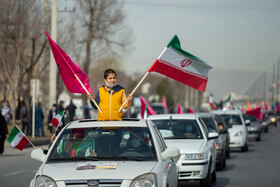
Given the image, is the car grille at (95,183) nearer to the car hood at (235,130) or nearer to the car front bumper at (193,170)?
the car front bumper at (193,170)

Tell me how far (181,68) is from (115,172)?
180 inches

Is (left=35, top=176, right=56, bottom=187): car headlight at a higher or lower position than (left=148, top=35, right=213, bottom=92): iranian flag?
lower

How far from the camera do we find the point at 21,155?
22.1 m

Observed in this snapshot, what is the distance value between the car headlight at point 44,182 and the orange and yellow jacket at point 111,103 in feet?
6.06

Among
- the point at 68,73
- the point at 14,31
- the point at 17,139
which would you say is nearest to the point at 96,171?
the point at 68,73

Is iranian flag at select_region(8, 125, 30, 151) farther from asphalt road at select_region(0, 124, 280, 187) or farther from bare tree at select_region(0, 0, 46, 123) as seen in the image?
bare tree at select_region(0, 0, 46, 123)

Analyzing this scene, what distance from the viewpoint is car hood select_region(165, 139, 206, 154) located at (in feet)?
41.5

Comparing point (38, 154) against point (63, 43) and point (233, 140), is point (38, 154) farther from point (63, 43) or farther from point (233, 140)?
point (63, 43)

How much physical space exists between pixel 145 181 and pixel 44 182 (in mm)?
1037

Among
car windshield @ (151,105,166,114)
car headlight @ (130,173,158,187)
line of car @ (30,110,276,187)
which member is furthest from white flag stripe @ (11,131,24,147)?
car windshield @ (151,105,166,114)

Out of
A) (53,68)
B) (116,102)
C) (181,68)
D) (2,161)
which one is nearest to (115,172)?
(116,102)

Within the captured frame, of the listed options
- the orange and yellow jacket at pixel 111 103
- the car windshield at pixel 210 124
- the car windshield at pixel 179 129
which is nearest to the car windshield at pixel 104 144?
the orange and yellow jacket at pixel 111 103

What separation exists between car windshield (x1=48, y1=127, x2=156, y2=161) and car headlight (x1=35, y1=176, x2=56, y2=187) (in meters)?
0.62

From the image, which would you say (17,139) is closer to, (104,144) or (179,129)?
(179,129)
